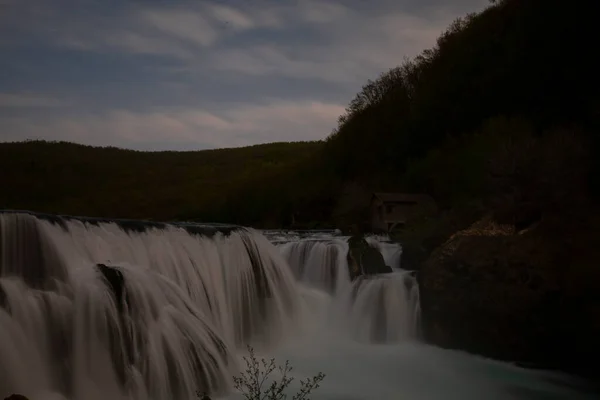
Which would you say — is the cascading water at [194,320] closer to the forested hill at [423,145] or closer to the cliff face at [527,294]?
the cliff face at [527,294]

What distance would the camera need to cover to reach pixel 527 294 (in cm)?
1397

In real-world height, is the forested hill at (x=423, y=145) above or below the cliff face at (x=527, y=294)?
above

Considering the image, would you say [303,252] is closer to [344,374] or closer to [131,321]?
[344,374]

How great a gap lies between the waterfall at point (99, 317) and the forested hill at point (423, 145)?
9784 mm

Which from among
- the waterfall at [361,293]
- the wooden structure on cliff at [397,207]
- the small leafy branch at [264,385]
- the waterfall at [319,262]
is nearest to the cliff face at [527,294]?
the waterfall at [361,293]

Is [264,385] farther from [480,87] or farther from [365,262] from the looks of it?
[480,87]

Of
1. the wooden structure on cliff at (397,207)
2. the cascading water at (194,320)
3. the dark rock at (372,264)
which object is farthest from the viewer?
the wooden structure on cliff at (397,207)

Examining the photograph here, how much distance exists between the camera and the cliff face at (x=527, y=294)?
44.3ft

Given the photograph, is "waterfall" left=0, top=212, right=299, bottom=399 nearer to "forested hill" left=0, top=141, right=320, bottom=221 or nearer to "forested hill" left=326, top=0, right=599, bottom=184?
"forested hill" left=326, top=0, right=599, bottom=184

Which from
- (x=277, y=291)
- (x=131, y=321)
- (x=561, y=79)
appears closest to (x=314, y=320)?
(x=277, y=291)

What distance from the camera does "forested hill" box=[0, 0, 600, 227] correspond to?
2178 centimetres

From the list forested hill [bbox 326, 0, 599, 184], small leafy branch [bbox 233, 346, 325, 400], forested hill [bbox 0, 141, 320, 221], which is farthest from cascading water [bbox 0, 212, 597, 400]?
forested hill [bbox 0, 141, 320, 221]

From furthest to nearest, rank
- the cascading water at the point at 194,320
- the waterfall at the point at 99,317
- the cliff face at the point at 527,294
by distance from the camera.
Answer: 1. the cliff face at the point at 527,294
2. the cascading water at the point at 194,320
3. the waterfall at the point at 99,317

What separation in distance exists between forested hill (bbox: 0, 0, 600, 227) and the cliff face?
6.90 feet
